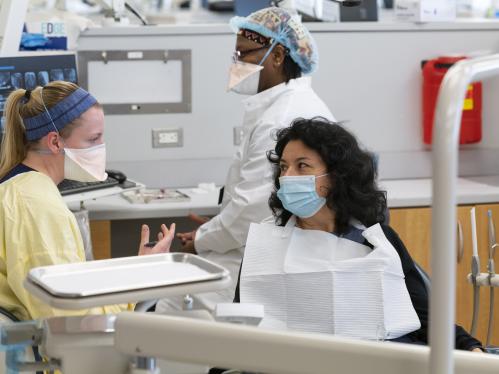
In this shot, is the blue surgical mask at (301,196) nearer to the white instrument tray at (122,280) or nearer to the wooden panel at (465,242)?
the white instrument tray at (122,280)

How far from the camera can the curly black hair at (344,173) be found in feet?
7.32

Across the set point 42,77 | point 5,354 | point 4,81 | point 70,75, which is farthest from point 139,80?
point 5,354

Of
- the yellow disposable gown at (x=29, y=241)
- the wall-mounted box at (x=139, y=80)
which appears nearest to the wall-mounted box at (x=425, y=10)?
the wall-mounted box at (x=139, y=80)

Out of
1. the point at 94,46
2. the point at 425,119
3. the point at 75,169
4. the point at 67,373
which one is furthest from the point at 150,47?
the point at 67,373

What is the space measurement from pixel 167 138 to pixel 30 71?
75 centimetres

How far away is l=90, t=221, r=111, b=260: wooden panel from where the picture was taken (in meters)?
3.32

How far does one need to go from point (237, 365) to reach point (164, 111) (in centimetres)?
271

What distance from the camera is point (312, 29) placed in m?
3.79

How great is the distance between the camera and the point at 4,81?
3092mm

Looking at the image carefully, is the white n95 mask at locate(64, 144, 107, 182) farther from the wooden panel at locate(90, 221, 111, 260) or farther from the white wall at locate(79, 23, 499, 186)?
the white wall at locate(79, 23, 499, 186)

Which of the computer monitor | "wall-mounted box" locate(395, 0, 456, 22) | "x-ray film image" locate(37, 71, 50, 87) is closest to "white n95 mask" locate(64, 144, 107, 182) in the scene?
the computer monitor

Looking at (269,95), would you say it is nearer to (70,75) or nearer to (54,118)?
(70,75)

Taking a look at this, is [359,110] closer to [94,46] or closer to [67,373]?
[94,46]

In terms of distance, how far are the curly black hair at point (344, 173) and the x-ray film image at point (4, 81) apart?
123cm
